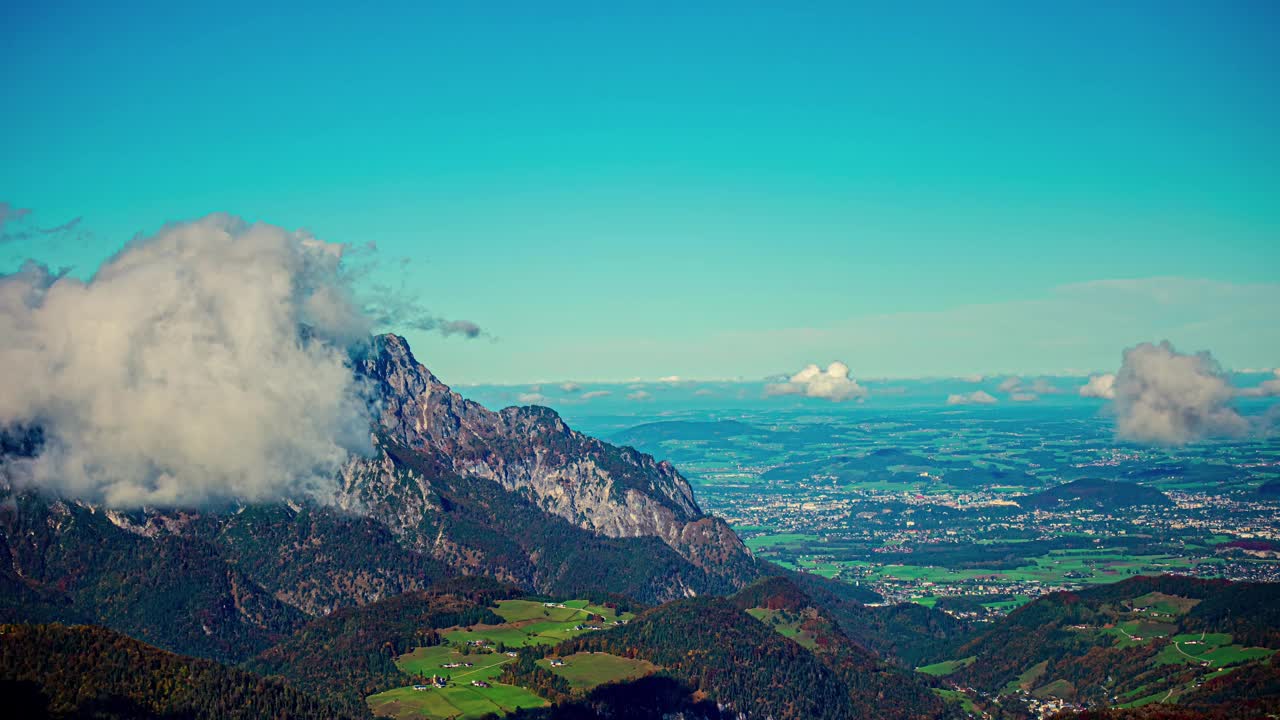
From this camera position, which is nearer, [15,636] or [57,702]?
[57,702]

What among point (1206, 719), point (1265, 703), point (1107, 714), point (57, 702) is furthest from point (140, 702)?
point (1265, 703)

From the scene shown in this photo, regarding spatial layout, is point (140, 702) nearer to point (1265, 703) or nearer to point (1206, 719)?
point (1206, 719)

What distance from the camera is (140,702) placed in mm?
195750

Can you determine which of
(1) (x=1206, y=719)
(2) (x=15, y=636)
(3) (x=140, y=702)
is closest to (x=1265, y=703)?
(1) (x=1206, y=719)

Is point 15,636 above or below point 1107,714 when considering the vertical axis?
above

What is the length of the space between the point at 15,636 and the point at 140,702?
25.4 metres

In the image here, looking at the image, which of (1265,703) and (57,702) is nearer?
(57,702)

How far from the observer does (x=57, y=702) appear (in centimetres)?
18575

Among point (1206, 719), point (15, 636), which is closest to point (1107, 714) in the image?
point (1206, 719)

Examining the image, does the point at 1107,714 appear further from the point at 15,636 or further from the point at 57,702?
the point at 15,636

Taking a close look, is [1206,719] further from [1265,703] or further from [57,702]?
[57,702]

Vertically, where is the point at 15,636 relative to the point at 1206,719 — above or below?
above

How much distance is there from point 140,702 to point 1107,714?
541 feet

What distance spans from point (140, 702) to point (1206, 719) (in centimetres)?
17767
